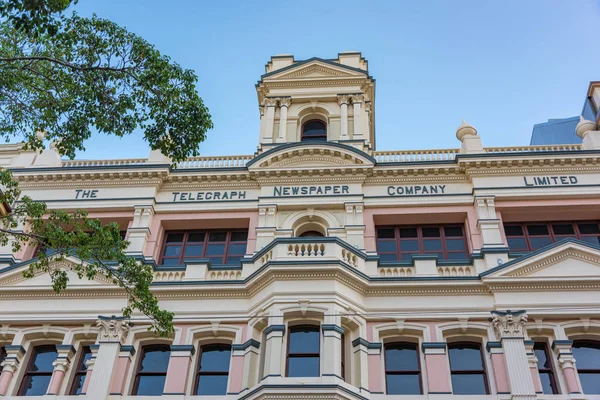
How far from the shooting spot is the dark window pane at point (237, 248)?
21.9 m

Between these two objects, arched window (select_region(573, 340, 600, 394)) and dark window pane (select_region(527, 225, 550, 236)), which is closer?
arched window (select_region(573, 340, 600, 394))

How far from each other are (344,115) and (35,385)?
48.8 ft

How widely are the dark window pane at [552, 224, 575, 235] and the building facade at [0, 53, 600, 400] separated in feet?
0.21

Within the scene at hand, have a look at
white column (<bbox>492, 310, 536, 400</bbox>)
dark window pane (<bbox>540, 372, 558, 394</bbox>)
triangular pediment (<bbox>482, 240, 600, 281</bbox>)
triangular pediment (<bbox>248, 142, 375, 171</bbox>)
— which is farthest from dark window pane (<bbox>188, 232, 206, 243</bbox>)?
dark window pane (<bbox>540, 372, 558, 394</bbox>)

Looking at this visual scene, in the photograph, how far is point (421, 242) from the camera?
21688mm

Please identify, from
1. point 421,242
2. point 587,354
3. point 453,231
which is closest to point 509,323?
point 587,354

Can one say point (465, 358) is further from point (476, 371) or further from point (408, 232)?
point (408, 232)

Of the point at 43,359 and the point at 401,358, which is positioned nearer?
the point at 401,358

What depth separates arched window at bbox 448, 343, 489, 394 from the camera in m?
17.3

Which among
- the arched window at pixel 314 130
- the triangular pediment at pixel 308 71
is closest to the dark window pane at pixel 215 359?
the arched window at pixel 314 130

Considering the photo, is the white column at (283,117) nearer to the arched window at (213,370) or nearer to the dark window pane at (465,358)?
the arched window at (213,370)

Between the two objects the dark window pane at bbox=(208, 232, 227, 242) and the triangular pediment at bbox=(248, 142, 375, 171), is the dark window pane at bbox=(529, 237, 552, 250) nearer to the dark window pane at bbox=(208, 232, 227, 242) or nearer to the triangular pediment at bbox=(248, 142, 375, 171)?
the triangular pediment at bbox=(248, 142, 375, 171)

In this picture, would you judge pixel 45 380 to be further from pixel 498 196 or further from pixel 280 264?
pixel 498 196

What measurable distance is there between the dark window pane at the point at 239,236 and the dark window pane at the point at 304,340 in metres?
5.30
